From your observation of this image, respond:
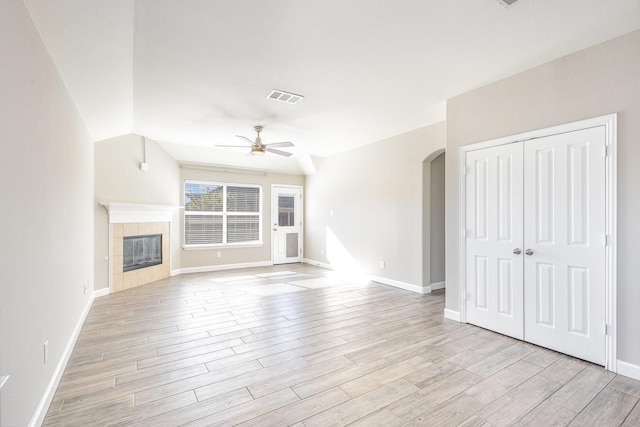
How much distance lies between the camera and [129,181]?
210 inches

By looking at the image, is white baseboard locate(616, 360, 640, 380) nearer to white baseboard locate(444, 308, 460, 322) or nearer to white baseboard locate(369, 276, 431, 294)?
white baseboard locate(444, 308, 460, 322)

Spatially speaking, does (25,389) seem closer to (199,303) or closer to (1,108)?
(1,108)

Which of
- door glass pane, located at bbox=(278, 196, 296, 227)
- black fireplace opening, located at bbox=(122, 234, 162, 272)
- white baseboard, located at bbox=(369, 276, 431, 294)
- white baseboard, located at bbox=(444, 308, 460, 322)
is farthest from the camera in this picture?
door glass pane, located at bbox=(278, 196, 296, 227)

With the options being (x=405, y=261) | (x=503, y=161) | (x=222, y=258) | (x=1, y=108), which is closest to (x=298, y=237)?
(x=222, y=258)

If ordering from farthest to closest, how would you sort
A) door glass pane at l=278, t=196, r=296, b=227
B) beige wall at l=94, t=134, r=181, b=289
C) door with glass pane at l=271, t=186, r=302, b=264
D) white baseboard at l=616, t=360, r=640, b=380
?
door glass pane at l=278, t=196, r=296, b=227 < door with glass pane at l=271, t=186, r=302, b=264 < beige wall at l=94, t=134, r=181, b=289 < white baseboard at l=616, t=360, r=640, b=380

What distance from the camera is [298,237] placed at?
8.20 meters

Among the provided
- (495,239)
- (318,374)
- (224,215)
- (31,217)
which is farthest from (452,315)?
(224,215)

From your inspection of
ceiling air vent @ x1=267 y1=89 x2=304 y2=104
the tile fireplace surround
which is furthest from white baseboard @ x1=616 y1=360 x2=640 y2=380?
the tile fireplace surround

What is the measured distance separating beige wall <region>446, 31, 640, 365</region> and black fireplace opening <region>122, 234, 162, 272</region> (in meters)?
5.60

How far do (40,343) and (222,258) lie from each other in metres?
5.13

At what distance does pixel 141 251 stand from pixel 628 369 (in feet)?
21.5

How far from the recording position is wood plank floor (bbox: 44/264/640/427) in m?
1.96

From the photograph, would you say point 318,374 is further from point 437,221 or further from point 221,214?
point 221,214

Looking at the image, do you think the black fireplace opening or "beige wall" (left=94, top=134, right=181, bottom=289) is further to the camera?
the black fireplace opening
